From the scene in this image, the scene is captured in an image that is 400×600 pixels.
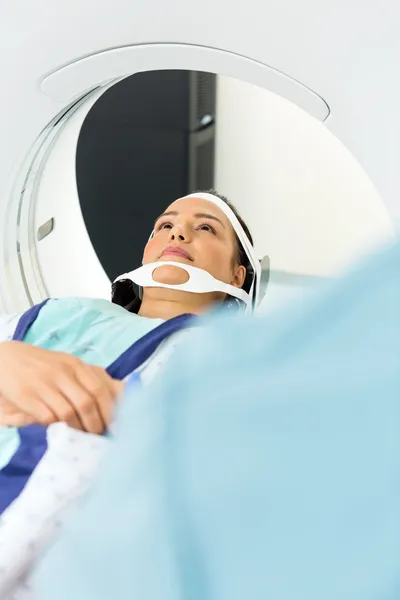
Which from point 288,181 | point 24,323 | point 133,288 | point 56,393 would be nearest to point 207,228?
point 133,288

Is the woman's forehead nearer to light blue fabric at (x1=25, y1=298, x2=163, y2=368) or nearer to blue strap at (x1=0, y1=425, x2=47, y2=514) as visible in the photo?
light blue fabric at (x1=25, y1=298, x2=163, y2=368)

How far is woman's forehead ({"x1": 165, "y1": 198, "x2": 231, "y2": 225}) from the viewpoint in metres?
1.44

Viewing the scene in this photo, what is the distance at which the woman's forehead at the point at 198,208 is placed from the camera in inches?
56.6

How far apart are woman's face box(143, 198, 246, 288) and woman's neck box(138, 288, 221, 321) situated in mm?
48

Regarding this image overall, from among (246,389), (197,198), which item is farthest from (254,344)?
(197,198)

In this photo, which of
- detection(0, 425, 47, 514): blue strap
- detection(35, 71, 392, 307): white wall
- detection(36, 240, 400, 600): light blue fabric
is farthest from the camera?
detection(35, 71, 392, 307): white wall

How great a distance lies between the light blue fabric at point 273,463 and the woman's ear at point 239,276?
116 cm

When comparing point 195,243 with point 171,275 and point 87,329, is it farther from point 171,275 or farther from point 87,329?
point 87,329

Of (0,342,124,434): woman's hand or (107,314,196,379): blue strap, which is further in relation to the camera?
(107,314,196,379): blue strap

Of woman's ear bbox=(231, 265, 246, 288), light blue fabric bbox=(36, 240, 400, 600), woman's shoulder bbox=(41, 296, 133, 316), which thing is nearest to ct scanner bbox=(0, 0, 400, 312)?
woman's shoulder bbox=(41, 296, 133, 316)

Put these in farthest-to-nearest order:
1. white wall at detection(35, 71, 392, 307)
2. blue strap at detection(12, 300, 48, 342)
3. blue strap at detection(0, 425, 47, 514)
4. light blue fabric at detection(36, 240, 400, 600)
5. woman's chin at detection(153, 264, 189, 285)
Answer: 1. white wall at detection(35, 71, 392, 307)
2. woman's chin at detection(153, 264, 189, 285)
3. blue strap at detection(12, 300, 48, 342)
4. blue strap at detection(0, 425, 47, 514)
5. light blue fabric at detection(36, 240, 400, 600)

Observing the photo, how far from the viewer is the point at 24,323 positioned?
3.83 feet

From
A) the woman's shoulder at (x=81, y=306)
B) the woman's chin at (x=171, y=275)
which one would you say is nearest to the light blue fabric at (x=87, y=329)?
the woman's shoulder at (x=81, y=306)

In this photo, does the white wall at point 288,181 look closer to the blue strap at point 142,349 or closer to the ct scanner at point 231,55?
the ct scanner at point 231,55
